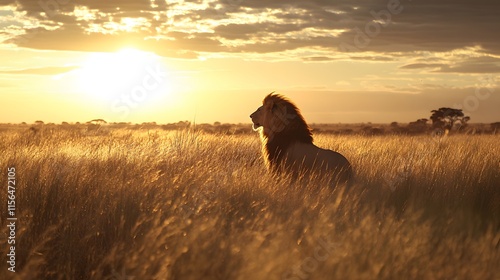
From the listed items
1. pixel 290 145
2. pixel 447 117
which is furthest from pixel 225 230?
pixel 447 117

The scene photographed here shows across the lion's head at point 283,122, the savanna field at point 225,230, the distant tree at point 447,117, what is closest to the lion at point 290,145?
the lion's head at point 283,122

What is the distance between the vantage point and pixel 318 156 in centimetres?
951

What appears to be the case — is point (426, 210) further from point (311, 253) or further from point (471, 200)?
point (311, 253)

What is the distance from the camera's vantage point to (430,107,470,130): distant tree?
5184cm

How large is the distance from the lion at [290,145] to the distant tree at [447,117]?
1749 inches

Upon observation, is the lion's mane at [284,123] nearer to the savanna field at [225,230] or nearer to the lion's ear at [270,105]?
the lion's ear at [270,105]

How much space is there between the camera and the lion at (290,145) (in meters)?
9.41

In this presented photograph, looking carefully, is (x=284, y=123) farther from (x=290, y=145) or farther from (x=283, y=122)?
(x=290, y=145)

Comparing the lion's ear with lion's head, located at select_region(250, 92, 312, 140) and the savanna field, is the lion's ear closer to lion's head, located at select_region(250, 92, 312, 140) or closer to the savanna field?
lion's head, located at select_region(250, 92, 312, 140)

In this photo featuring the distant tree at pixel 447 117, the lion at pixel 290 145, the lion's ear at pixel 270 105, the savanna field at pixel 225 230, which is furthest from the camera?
the distant tree at pixel 447 117

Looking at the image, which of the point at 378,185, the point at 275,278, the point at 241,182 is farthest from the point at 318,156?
the point at 275,278

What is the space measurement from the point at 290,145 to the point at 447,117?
151 feet

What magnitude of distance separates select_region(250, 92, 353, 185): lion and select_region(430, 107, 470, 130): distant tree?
4442cm

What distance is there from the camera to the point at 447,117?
52.7 metres
